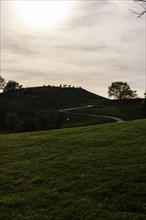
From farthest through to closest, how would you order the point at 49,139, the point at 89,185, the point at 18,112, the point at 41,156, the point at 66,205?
the point at 18,112, the point at 49,139, the point at 41,156, the point at 89,185, the point at 66,205

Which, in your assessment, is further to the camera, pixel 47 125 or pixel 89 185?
pixel 47 125

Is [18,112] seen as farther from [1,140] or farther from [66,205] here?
[66,205]

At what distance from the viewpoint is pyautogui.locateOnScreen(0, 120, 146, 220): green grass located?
17.0 m

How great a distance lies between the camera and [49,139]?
129ft

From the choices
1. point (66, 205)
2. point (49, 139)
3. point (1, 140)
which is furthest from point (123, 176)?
point (1, 140)

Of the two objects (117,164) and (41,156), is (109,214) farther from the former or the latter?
(41,156)

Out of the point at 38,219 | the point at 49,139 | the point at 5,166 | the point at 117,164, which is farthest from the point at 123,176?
the point at 49,139

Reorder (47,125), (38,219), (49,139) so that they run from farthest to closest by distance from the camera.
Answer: (47,125)
(49,139)
(38,219)

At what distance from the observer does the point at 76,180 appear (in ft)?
71.8

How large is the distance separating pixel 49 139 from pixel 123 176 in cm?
1842

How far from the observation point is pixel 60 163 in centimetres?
2667

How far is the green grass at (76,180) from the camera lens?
17.0 m

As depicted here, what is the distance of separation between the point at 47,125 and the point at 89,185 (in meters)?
75.2

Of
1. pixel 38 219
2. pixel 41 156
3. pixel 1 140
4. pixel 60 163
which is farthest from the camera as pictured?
pixel 1 140
